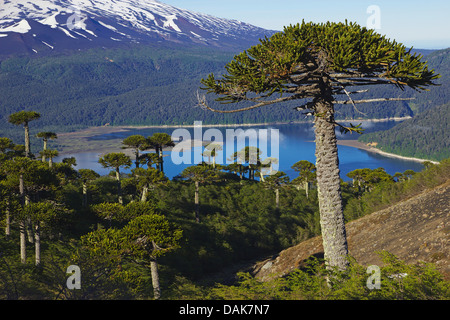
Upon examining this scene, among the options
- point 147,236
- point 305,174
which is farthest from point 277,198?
point 147,236

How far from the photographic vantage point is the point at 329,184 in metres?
10.8

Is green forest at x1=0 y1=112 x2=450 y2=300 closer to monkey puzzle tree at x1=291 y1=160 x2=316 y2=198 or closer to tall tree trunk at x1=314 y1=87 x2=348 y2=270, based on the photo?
monkey puzzle tree at x1=291 y1=160 x2=316 y2=198

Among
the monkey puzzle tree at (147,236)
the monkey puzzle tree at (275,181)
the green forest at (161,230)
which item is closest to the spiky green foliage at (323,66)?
the green forest at (161,230)

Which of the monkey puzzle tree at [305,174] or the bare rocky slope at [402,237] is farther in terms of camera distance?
the monkey puzzle tree at [305,174]

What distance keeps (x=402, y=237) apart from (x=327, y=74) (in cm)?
1984

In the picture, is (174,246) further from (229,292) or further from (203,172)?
(203,172)

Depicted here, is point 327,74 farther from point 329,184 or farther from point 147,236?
point 147,236

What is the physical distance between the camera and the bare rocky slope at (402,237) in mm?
20906

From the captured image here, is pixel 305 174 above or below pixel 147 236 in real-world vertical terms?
below

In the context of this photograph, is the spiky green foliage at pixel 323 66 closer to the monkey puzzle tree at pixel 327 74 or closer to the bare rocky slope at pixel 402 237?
the monkey puzzle tree at pixel 327 74

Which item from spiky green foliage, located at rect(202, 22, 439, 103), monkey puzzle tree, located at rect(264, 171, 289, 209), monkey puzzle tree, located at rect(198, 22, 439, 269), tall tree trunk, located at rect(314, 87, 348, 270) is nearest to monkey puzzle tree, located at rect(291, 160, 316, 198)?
monkey puzzle tree, located at rect(264, 171, 289, 209)

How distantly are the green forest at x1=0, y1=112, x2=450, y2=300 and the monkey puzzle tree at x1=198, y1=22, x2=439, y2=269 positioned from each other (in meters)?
2.07

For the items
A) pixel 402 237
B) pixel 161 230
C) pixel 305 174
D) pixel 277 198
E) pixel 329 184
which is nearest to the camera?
pixel 329 184
